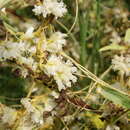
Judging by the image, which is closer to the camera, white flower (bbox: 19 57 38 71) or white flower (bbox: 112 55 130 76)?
white flower (bbox: 19 57 38 71)

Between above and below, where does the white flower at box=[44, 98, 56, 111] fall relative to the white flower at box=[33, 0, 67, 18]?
below

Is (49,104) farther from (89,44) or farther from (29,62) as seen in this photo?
(89,44)

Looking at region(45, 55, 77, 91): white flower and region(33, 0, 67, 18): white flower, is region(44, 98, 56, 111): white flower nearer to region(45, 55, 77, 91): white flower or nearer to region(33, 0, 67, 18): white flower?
region(45, 55, 77, 91): white flower

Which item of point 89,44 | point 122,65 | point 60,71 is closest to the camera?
point 60,71

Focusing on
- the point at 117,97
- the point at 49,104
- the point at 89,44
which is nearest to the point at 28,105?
the point at 49,104

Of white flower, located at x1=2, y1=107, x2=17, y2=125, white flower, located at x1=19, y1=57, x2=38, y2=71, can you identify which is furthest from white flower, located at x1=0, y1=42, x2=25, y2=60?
white flower, located at x1=2, y1=107, x2=17, y2=125

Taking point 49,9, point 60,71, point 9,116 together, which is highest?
point 49,9

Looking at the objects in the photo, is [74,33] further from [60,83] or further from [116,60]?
[60,83]
